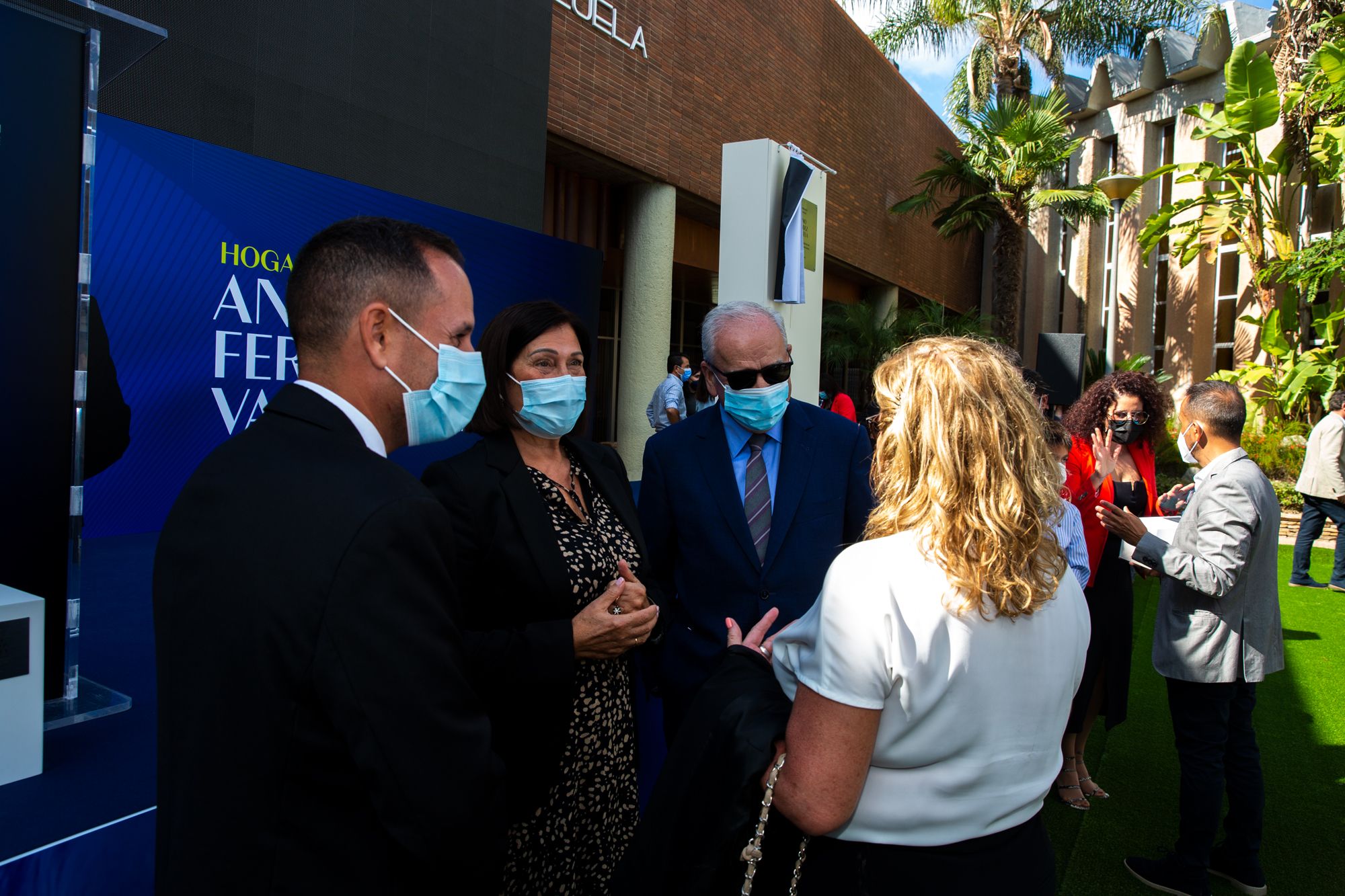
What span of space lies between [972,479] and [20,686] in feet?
9.12

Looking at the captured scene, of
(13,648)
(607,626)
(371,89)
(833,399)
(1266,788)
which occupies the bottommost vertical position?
(1266,788)

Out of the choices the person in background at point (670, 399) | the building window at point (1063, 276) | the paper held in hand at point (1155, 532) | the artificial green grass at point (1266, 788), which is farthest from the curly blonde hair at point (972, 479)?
the building window at point (1063, 276)

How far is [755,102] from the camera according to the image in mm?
14273

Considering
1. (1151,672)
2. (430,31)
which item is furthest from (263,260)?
(1151,672)

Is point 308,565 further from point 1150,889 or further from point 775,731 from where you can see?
point 1150,889

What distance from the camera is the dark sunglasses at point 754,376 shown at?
8.34 ft

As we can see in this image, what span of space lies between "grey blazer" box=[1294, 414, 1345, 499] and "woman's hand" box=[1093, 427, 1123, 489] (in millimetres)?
5335

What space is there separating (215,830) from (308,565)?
1.23 ft

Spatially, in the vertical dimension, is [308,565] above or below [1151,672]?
above

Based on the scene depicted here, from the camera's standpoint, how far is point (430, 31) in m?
7.69

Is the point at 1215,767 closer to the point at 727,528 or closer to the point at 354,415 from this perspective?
the point at 727,528

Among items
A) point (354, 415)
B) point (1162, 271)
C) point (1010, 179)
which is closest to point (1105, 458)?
point (354, 415)

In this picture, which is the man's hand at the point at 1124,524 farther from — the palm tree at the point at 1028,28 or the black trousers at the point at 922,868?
the palm tree at the point at 1028,28

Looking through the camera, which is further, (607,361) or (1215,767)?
(607,361)
